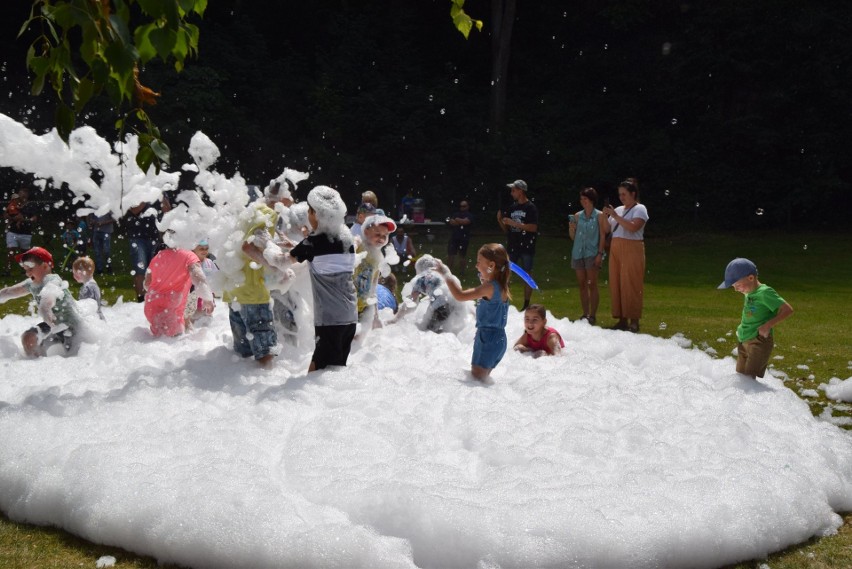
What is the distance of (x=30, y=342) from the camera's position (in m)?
8.08

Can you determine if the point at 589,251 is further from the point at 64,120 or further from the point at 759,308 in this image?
the point at 64,120

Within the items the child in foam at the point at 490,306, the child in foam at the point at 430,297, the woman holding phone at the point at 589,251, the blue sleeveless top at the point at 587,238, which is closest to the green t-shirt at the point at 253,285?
the child in foam at the point at 490,306

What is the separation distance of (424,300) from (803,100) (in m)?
20.8

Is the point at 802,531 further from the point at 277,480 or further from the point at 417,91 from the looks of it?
the point at 417,91

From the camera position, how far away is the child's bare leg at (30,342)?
318 inches

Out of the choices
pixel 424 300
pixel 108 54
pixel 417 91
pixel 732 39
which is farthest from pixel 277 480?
pixel 732 39

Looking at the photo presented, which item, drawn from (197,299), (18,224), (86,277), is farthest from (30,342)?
(18,224)

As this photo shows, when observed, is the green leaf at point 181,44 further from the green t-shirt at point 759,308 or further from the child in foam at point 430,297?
the child in foam at point 430,297

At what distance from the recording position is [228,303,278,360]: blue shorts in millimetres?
7645

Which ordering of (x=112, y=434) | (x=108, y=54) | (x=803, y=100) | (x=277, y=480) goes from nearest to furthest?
1. (x=108, y=54)
2. (x=277, y=480)
3. (x=112, y=434)
4. (x=803, y=100)

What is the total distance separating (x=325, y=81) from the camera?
28188mm

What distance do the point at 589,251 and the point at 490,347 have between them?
420 cm

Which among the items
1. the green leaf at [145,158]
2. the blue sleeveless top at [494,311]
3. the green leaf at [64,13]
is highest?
the green leaf at [64,13]

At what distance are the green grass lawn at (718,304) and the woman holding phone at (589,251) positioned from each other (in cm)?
50
